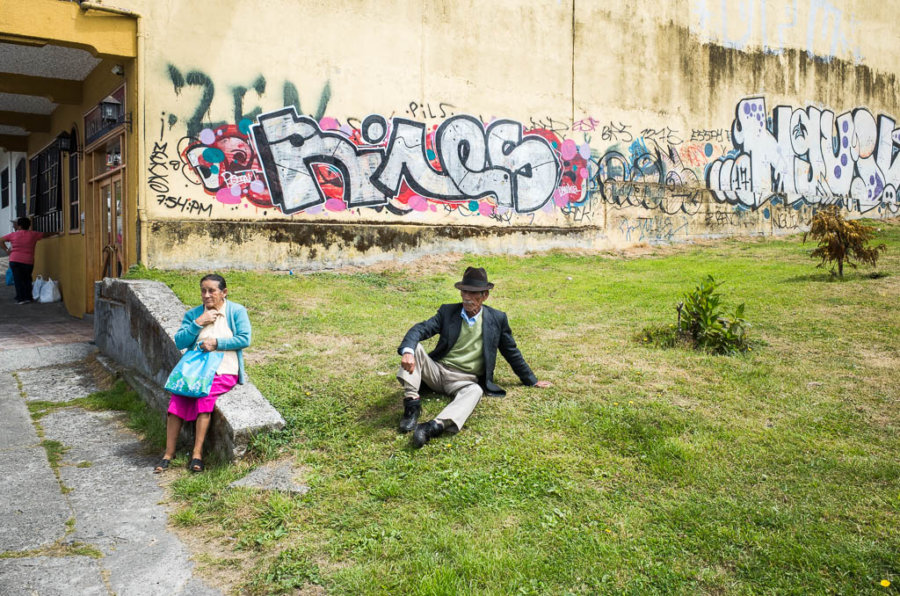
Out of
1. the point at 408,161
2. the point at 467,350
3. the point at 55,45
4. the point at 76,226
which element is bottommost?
the point at 467,350

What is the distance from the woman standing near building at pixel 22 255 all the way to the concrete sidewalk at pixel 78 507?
22.4 ft

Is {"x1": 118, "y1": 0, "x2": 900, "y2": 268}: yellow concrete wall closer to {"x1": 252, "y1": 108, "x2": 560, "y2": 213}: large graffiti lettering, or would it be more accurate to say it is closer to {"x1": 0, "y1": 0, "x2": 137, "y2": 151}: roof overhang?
{"x1": 252, "y1": 108, "x2": 560, "y2": 213}: large graffiti lettering

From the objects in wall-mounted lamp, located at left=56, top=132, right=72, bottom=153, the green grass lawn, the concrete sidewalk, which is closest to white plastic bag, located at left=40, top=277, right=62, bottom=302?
wall-mounted lamp, located at left=56, top=132, right=72, bottom=153

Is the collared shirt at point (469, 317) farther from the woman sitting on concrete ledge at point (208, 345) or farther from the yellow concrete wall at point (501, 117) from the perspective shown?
the yellow concrete wall at point (501, 117)

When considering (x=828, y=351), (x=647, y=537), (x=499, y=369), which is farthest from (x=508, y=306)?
(x=647, y=537)

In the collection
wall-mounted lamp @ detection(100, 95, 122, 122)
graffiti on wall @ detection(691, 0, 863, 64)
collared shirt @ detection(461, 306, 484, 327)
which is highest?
graffiti on wall @ detection(691, 0, 863, 64)

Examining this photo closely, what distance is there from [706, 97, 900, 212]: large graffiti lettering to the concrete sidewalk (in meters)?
14.6

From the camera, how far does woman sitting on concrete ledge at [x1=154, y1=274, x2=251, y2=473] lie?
489 centimetres

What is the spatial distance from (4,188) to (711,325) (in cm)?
2188

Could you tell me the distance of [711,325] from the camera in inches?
243

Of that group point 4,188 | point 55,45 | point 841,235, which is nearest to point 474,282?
point 841,235

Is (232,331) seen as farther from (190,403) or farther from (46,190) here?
(46,190)

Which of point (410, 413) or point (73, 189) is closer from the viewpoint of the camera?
point (410, 413)

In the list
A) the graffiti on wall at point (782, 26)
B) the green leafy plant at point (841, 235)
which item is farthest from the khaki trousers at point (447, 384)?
the graffiti on wall at point (782, 26)
